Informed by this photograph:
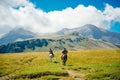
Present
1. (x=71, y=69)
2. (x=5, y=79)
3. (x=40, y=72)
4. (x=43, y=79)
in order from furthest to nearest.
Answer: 1. (x=71, y=69)
2. (x=40, y=72)
3. (x=5, y=79)
4. (x=43, y=79)

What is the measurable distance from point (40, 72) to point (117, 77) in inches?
482

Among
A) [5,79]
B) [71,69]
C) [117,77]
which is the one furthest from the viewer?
[71,69]

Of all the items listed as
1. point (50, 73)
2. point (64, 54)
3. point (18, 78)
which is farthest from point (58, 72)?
point (64, 54)

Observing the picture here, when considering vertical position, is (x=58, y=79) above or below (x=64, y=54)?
below

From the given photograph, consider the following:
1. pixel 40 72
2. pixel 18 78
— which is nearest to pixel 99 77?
pixel 40 72

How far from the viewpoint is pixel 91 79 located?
92.5ft

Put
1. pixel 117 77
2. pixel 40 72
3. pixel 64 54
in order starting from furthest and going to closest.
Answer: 1. pixel 64 54
2. pixel 40 72
3. pixel 117 77

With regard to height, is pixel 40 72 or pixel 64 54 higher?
pixel 64 54

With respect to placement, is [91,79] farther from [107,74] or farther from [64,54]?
[64,54]

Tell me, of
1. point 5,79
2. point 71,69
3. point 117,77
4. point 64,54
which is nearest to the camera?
point 117,77

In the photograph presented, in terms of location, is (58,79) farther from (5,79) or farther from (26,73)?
(5,79)

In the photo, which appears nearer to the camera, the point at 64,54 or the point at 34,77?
the point at 34,77

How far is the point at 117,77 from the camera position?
1099 inches

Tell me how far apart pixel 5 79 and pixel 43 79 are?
6351 mm
